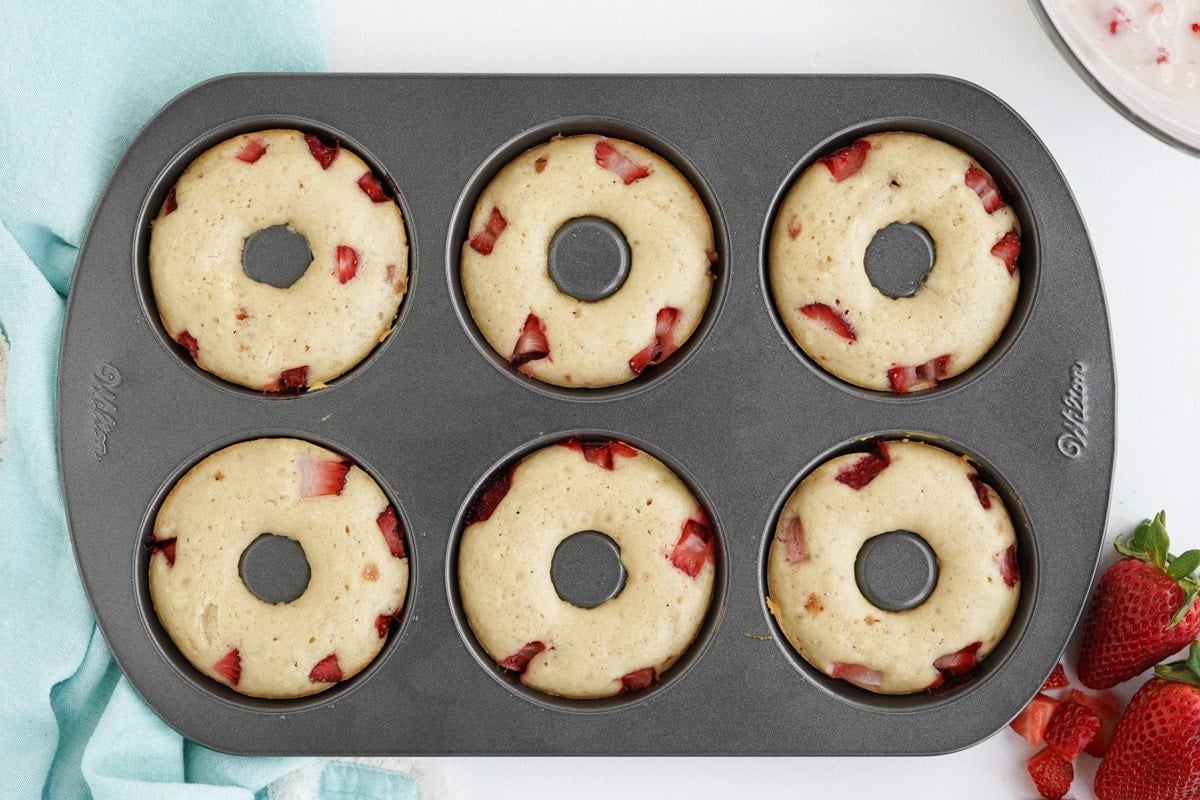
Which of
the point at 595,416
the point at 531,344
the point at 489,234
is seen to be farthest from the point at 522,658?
the point at 489,234

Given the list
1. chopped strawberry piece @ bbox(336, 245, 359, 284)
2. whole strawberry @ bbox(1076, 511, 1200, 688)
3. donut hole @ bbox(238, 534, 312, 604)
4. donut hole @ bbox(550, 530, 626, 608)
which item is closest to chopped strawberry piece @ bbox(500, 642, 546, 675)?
donut hole @ bbox(550, 530, 626, 608)

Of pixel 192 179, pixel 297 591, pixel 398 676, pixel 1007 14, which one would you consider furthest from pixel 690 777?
pixel 1007 14

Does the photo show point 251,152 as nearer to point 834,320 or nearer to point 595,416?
point 595,416

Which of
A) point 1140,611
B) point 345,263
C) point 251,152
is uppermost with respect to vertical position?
point 251,152

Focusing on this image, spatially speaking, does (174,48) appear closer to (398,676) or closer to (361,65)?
(361,65)

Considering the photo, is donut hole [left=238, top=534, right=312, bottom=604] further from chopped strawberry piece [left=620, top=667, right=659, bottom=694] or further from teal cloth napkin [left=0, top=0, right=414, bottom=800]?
chopped strawberry piece [left=620, top=667, right=659, bottom=694]
